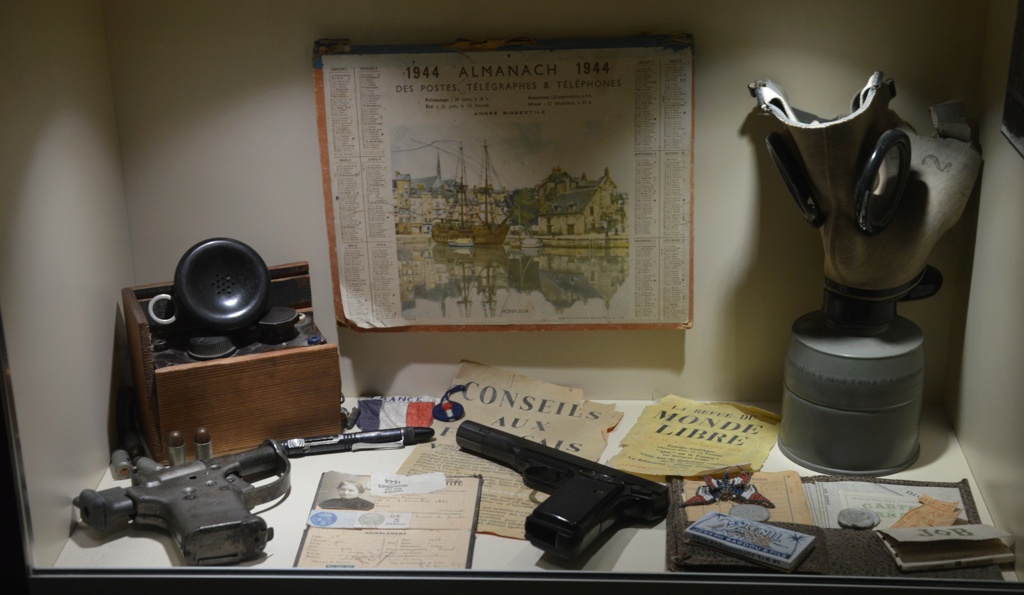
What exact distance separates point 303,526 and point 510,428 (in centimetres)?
43

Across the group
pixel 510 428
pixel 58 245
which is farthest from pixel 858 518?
pixel 58 245

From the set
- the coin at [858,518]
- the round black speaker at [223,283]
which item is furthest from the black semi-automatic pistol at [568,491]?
the round black speaker at [223,283]

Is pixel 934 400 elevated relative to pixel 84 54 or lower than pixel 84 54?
lower

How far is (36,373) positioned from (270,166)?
550mm

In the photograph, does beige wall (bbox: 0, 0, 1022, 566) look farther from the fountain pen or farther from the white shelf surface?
the fountain pen

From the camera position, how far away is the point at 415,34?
1.73 meters

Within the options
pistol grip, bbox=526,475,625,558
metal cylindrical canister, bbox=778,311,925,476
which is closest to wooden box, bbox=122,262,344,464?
pistol grip, bbox=526,475,625,558

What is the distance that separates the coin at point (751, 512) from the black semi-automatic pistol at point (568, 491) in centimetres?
10

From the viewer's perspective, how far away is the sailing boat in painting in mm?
1797

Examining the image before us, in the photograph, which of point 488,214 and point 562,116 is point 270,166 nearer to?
point 488,214

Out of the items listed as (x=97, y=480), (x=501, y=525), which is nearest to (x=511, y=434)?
(x=501, y=525)

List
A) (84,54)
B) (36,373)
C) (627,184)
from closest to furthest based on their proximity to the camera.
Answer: (36,373)
(84,54)
(627,184)

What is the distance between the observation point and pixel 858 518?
1511mm

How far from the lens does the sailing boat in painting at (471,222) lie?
1797 mm
